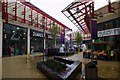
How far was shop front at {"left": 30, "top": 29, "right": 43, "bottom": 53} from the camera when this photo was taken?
28650 mm

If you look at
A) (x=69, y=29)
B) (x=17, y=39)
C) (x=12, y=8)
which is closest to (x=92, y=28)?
(x=12, y=8)

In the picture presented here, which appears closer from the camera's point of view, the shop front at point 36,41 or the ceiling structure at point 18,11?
the ceiling structure at point 18,11

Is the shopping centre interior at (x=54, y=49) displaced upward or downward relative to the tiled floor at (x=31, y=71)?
upward

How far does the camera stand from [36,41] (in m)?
31.0

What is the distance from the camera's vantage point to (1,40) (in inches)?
783

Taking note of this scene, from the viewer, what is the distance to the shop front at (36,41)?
2865 centimetres

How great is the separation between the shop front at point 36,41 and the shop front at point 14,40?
2.27m

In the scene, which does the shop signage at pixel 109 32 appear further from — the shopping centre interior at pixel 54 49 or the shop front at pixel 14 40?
the shop front at pixel 14 40

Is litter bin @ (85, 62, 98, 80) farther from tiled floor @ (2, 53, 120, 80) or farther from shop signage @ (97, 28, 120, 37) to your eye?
shop signage @ (97, 28, 120, 37)

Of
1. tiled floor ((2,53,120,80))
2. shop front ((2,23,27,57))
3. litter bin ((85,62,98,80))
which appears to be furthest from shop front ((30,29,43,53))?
litter bin ((85,62,98,80))

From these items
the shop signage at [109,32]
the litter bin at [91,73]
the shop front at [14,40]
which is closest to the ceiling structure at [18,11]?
the shop front at [14,40]

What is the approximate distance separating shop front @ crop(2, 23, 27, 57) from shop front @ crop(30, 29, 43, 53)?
2.27 meters

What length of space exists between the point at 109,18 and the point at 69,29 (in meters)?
24.3

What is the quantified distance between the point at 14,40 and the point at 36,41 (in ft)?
25.8
